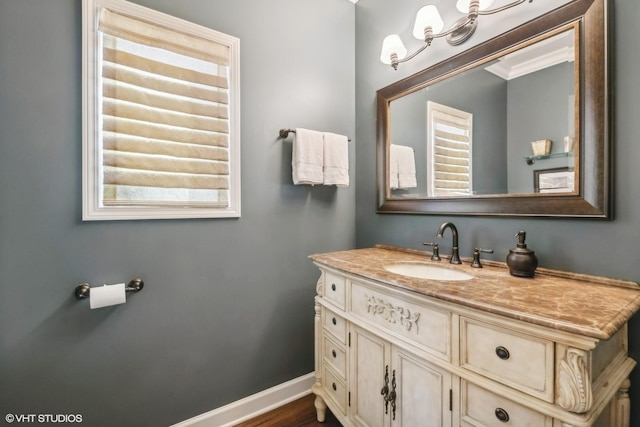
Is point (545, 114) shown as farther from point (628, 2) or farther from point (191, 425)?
point (191, 425)

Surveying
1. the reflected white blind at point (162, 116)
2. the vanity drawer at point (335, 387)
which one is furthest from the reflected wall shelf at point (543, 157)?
the reflected white blind at point (162, 116)

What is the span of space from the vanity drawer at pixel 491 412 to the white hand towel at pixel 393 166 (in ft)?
3.91

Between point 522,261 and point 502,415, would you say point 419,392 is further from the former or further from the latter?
point 522,261

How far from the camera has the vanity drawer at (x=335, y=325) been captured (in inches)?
52.9

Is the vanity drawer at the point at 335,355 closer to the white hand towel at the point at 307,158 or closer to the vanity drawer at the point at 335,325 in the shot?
the vanity drawer at the point at 335,325

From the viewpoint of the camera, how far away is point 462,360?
2.79ft

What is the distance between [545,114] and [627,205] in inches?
17.4

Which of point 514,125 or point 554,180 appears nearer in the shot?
point 554,180

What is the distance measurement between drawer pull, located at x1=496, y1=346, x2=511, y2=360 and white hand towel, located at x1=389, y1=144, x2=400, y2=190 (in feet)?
3.78

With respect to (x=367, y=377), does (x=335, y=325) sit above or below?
above

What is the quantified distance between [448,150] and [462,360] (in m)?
1.08

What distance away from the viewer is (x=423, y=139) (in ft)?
5.40

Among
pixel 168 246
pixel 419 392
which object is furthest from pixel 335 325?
pixel 168 246

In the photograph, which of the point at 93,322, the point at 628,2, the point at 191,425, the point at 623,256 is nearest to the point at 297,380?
the point at 191,425
